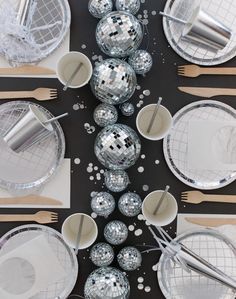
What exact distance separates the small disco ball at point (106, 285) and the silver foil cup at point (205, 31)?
43cm

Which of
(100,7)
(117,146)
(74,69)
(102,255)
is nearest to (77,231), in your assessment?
(102,255)

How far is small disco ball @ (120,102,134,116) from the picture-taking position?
0.80 meters

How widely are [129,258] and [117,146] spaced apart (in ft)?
0.69

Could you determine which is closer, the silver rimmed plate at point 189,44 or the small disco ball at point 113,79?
the small disco ball at point 113,79

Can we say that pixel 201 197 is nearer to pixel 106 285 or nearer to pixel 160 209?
pixel 160 209

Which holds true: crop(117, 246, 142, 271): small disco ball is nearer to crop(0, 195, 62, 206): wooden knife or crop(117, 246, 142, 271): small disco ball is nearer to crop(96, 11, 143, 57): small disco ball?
crop(0, 195, 62, 206): wooden knife

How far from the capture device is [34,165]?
82cm

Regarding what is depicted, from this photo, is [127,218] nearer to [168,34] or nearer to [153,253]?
[153,253]

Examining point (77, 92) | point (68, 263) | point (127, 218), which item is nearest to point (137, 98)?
point (77, 92)

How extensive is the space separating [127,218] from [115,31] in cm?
34

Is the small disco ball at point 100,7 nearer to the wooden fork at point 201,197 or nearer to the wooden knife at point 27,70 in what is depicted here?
the wooden knife at point 27,70

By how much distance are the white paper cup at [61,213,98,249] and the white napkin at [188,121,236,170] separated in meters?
0.22

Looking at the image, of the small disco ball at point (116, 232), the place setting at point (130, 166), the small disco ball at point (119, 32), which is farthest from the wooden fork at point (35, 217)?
the small disco ball at point (119, 32)

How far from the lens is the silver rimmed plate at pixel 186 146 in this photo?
0.83m
